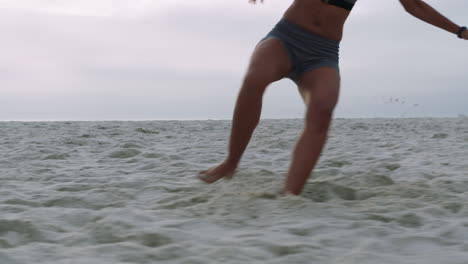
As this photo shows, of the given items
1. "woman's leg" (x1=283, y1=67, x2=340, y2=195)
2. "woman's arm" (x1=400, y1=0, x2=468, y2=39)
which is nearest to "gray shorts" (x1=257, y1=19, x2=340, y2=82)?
"woman's leg" (x1=283, y1=67, x2=340, y2=195)

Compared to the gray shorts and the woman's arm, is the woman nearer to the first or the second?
the gray shorts

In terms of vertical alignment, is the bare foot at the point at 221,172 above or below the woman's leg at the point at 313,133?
below

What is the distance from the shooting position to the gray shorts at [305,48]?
2775 millimetres

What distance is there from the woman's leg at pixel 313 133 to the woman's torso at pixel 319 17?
28 centimetres

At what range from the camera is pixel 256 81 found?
9.07 feet

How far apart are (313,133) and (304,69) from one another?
0.37 metres

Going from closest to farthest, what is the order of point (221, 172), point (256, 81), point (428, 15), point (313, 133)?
1. point (313, 133)
2. point (256, 81)
3. point (428, 15)
4. point (221, 172)

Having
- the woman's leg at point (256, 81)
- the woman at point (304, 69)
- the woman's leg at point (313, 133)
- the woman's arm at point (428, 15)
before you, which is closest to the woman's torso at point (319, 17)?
the woman at point (304, 69)

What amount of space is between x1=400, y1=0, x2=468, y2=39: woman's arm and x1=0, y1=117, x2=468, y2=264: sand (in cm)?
88

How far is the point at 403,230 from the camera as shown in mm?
2088

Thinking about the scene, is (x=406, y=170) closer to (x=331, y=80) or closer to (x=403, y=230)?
(x=331, y=80)

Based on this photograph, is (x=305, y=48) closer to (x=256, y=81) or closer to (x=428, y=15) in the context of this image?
(x=256, y=81)

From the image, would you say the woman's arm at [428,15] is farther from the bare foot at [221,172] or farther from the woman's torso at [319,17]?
the bare foot at [221,172]

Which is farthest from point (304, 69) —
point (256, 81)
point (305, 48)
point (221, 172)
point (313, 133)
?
point (221, 172)
